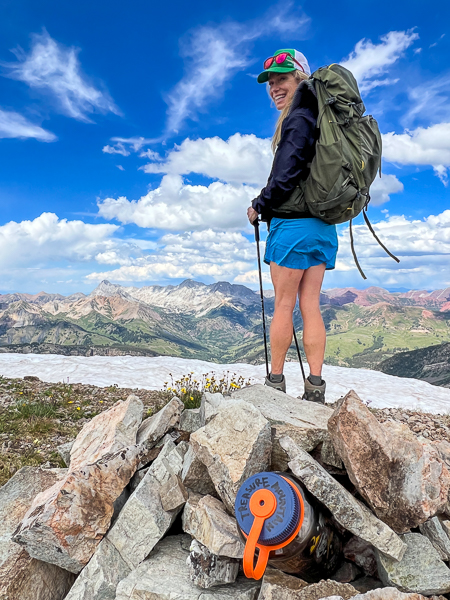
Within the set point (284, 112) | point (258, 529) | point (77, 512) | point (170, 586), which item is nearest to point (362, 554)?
point (258, 529)

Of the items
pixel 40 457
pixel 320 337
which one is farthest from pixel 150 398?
pixel 320 337

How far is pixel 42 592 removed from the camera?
3564 millimetres

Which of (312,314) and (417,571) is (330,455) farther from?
(312,314)

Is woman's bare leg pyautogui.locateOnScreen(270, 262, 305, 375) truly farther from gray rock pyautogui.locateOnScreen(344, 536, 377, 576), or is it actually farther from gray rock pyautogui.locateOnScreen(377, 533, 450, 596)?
gray rock pyautogui.locateOnScreen(377, 533, 450, 596)

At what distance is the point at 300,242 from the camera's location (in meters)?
5.17

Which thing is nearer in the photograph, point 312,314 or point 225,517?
point 225,517

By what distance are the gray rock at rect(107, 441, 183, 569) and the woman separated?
2500 millimetres

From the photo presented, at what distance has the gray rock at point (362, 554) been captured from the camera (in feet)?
10.9

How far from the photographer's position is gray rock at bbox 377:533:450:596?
9.55 feet

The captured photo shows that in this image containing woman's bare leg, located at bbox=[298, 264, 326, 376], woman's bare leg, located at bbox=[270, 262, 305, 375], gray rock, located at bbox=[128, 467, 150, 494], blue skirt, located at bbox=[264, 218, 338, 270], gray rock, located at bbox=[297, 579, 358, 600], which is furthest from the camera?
woman's bare leg, located at bbox=[298, 264, 326, 376]

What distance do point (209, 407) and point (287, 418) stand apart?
2.78 ft

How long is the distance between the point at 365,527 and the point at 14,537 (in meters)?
2.90

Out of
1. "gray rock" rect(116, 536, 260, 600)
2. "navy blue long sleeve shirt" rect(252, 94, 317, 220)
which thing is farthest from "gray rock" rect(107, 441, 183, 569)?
"navy blue long sleeve shirt" rect(252, 94, 317, 220)

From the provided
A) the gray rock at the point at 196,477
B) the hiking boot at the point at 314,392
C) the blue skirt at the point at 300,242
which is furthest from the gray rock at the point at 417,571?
the blue skirt at the point at 300,242
